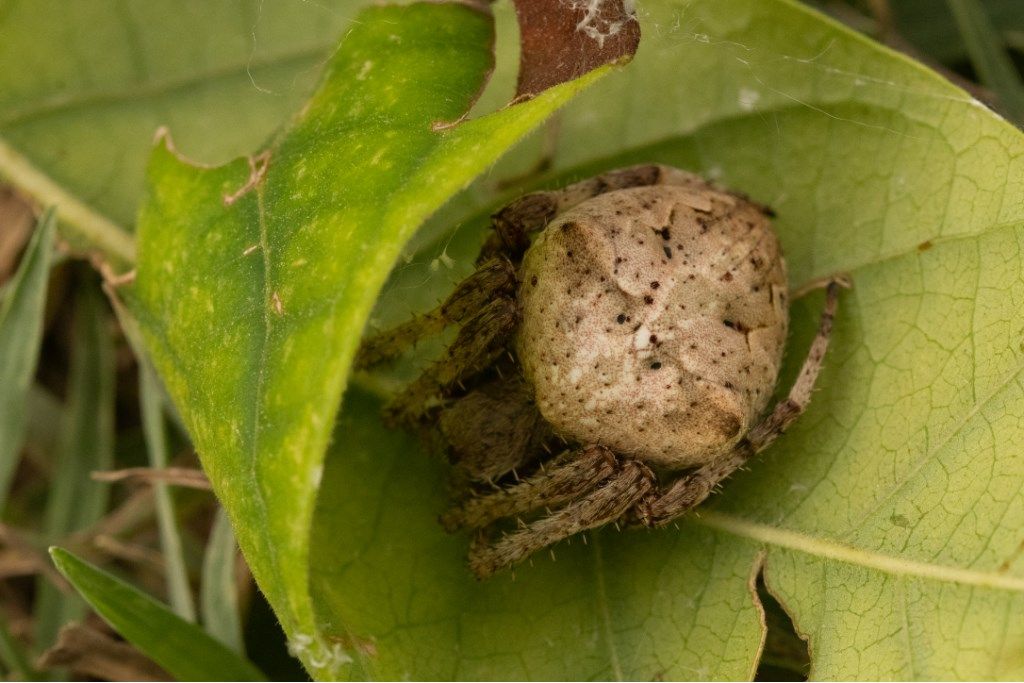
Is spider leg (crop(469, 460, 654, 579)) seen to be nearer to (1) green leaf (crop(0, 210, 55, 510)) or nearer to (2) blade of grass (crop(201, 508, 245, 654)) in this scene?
(2) blade of grass (crop(201, 508, 245, 654))

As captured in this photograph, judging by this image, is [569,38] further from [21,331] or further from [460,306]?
[21,331]

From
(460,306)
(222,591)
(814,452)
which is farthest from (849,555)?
(222,591)

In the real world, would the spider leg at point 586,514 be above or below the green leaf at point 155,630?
above

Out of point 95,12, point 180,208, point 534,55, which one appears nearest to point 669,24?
point 534,55

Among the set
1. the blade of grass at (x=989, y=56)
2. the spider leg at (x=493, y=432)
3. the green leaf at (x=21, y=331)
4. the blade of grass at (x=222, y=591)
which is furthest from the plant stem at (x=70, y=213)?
the blade of grass at (x=989, y=56)

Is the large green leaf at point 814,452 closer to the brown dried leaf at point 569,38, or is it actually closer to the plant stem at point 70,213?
the brown dried leaf at point 569,38

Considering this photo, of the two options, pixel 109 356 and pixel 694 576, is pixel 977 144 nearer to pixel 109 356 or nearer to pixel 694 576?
pixel 694 576
